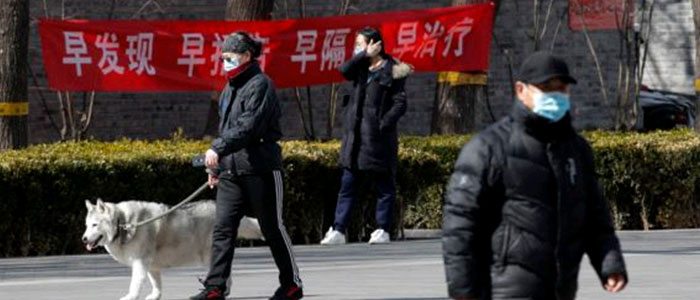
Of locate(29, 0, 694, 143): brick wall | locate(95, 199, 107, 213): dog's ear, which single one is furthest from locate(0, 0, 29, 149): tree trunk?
locate(29, 0, 694, 143): brick wall

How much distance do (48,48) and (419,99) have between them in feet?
38.4

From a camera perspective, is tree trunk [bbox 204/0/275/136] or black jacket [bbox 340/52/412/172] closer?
black jacket [bbox 340/52/412/172]

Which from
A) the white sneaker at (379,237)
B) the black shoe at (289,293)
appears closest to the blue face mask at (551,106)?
the black shoe at (289,293)

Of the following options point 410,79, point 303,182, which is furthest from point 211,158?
point 410,79

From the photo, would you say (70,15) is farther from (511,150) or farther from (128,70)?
(511,150)

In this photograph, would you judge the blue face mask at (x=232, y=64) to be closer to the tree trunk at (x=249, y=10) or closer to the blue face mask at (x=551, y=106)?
the blue face mask at (x=551, y=106)

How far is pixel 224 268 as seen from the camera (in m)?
11.3

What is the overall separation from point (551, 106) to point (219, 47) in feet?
38.9

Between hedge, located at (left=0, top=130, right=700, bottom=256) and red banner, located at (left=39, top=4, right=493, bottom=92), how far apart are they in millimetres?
808

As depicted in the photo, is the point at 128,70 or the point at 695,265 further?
the point at 128,70

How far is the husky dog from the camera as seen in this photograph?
11896mm

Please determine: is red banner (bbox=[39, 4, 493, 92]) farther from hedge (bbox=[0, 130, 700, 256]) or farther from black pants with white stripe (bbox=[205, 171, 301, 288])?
black pants with white stripe (bbox=[205, 171, 301, 288])

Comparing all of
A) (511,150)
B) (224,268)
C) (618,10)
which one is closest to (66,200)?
(224,268)

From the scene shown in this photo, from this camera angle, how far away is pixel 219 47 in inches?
742
